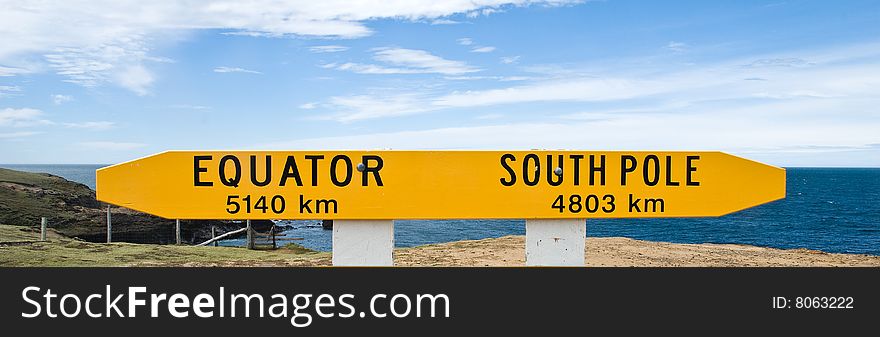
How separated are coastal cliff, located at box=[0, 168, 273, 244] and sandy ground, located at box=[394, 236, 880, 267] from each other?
27.9 metres

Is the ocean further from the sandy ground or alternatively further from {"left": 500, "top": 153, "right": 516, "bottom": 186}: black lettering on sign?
{"left": 500, "top": 153, "right": 516, "bottom": 186}: black lettering on sign

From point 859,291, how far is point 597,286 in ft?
4.32

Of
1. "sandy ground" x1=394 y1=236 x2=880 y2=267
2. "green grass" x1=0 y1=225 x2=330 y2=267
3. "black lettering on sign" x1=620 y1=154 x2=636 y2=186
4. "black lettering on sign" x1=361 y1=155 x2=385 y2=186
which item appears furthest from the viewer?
"sandy ground" x1=394 y1=236 x2=880 y2=267

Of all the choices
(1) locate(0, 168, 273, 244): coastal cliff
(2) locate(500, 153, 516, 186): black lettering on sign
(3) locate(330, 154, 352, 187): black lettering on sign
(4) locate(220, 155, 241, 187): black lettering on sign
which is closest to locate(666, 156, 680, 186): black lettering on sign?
(2) locate(500, 153, 516, 186): black lettering on sign

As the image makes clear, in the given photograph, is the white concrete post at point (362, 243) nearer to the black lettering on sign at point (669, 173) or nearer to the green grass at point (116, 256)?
the black lettering on sign at point (669, 173)

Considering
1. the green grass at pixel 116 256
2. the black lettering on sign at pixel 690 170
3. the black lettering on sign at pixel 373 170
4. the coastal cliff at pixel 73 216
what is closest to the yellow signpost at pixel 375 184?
the black lettering on sign at pixel 373 170

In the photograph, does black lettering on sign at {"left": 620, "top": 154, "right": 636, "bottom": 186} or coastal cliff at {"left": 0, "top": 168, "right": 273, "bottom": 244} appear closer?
black lettering on sign at {"left": 620, "top": 154, "right": 636, "bottom": 186}

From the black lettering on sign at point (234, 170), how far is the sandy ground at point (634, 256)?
944cm

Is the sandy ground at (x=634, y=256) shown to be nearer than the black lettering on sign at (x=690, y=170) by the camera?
No

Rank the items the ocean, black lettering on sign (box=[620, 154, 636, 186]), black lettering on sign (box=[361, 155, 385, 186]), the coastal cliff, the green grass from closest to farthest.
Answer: black lettering on sign (box=[361, 155, 385, 186]), black lettering on sign (box=[620, 154, 636, 186]), the green grass, the coastal cliff, the ocean

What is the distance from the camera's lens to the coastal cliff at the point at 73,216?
34.8 m

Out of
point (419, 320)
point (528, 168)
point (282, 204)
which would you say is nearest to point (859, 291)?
point (528, 168)

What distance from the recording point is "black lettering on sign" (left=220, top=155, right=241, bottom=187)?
3258mm

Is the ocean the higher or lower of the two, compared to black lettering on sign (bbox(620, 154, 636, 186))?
lower
